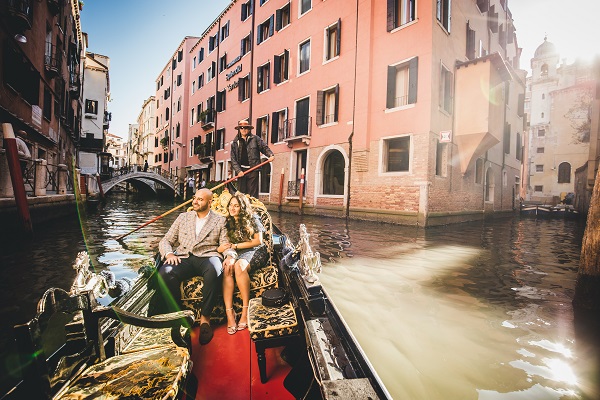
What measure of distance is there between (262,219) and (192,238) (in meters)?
0.76

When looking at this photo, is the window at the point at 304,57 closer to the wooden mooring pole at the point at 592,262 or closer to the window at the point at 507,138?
the window at the point at 507,138

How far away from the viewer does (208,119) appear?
66.1ft

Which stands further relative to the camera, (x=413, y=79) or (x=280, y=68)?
(x=280, y=68)

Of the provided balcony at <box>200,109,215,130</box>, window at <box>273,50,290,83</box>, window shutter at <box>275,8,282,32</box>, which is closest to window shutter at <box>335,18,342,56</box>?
window at <box>273,50,290,83</box>

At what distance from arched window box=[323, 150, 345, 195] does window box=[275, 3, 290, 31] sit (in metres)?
7.25

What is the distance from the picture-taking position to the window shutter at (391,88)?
942 cm

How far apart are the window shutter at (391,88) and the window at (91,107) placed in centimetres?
2772

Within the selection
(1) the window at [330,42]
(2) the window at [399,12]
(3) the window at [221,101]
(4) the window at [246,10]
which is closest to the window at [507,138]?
(2) the window at [399,12]

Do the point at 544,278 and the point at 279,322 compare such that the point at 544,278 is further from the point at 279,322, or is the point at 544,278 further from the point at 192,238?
the point at 192,238

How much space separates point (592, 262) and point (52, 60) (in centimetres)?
1660

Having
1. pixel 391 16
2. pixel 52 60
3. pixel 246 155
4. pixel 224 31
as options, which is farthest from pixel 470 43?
pixel 52 60

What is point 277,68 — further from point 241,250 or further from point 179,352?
point 179,352

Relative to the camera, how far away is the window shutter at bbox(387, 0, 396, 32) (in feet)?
30.4

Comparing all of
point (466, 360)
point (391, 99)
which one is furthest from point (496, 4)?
point (466, 360)
